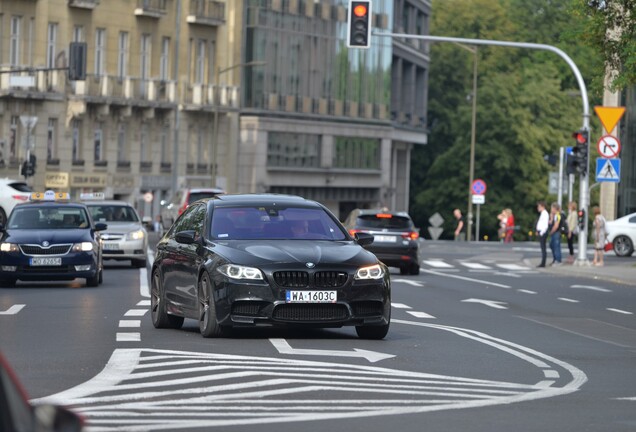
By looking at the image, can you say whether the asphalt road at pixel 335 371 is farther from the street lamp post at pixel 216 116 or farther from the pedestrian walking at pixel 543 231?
the street lamp post at pixel 216 116

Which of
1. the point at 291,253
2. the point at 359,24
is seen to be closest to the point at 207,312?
the point at 291,253

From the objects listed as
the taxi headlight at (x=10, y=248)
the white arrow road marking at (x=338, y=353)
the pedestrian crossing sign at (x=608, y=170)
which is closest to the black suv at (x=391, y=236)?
the pedestrian crossing sign at (x=608, y=170)

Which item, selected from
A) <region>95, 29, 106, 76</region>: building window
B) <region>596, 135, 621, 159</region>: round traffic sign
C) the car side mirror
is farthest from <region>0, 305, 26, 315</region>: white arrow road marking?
<region>95, 29, 106, 76</region>: building window

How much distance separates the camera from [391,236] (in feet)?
126

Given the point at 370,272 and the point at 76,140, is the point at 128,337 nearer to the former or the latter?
the point at 370,272

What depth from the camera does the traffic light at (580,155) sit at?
147ft

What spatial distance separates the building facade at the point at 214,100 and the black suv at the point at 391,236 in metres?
24.5

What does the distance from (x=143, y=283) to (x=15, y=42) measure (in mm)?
43932

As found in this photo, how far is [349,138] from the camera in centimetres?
9950

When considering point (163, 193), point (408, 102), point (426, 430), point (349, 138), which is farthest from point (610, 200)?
point (426, 430)

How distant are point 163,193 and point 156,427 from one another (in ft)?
247

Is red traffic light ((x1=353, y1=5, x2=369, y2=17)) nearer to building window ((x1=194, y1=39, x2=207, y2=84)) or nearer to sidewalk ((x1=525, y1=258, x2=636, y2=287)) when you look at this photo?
sidewalk ((x1=525, y1=258, x2=636, y2=287))

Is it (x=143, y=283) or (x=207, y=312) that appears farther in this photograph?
(x=143, y=283)

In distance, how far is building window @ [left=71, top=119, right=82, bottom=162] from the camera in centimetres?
7750
